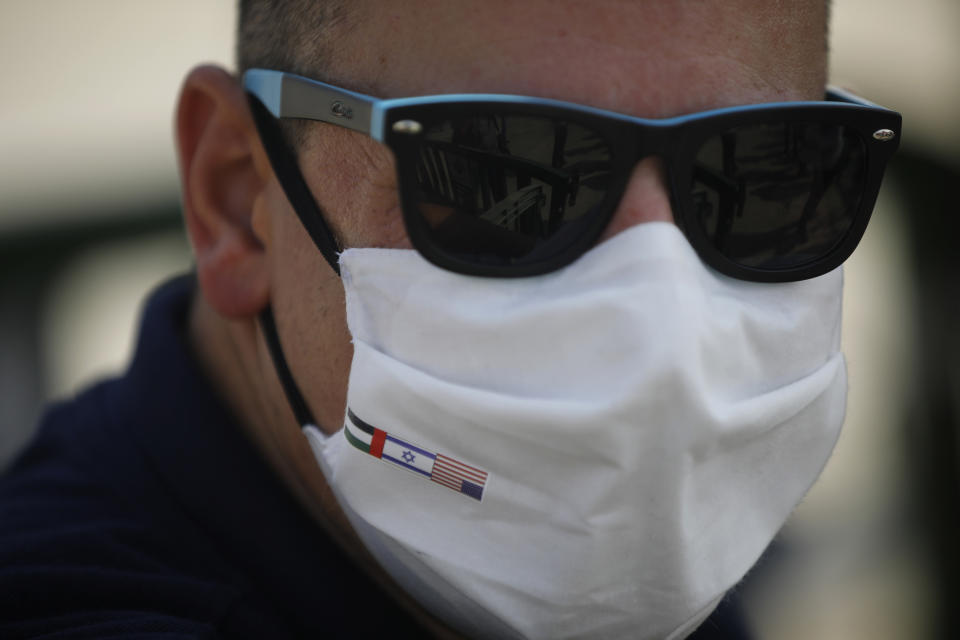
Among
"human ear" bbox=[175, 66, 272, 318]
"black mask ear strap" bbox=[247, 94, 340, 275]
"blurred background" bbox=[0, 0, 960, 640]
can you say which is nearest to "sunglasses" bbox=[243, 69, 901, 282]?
"black mask ear strap" bbox=[247, 94, 340, 275]

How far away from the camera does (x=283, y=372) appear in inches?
68.3

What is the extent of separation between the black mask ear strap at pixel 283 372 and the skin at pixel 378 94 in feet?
0.05

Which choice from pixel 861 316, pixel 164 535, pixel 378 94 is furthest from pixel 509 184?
pixel 861 316

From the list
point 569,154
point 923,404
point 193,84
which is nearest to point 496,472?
point 569,154

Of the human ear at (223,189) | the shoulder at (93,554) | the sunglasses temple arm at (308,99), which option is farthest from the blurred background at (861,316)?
the sunglasses temple arm at (308,99)

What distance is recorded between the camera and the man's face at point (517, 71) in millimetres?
1436

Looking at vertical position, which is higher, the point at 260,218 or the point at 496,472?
the point at 260,218

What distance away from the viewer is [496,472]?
4.60 feet

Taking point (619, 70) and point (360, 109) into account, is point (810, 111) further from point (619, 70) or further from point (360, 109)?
point (360, 109)

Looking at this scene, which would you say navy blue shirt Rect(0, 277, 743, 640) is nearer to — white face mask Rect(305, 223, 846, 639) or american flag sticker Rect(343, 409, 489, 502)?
white face mask Rect(305, 223, 846, 639)

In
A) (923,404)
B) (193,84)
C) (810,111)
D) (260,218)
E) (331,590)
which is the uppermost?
(810,111)

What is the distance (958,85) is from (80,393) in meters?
5.10

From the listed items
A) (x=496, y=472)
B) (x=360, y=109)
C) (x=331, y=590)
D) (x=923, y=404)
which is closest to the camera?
(x=496, y=472)

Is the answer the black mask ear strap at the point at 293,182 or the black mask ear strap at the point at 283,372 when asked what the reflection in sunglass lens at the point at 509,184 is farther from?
the black mask ear strap at the point at 283,372
